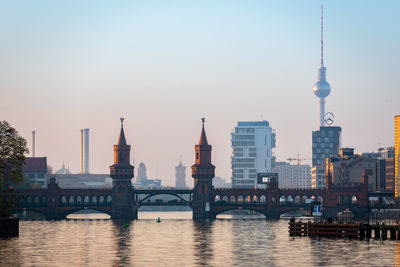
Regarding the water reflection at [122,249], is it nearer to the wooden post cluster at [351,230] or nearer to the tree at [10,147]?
the tree at [10,147]

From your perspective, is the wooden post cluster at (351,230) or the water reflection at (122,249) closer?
the water reflection at (122,249)

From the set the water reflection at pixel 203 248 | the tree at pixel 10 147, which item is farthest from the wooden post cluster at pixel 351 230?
the tree at pixel 10 147

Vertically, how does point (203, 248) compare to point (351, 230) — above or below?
below

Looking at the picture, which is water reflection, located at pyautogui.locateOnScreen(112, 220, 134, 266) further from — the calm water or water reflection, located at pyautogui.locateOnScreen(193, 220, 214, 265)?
water reflection, located at pyautogui.locateOnScreen(193, 220, 214, 265)

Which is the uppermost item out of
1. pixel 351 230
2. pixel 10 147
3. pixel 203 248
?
pixel 10 147

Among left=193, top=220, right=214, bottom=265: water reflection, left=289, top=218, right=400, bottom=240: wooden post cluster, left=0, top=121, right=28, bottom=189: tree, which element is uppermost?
left=0, top=121, right=28, bottom=189: tree

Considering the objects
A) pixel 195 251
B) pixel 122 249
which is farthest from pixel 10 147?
pixel 195 251

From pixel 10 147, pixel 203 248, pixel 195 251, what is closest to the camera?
pixel 195 251

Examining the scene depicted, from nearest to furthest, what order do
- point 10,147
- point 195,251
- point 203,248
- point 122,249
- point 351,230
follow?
point 195,251 → point 122,249 → point 203,248 → point 351,230 → point 10,147

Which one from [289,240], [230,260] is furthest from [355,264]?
[289,240]

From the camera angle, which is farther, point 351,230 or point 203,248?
point 351,230

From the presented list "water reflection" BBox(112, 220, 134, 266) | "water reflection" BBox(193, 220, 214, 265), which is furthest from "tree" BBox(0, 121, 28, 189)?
"water reflection" BBox(193, 220, 214, 265)

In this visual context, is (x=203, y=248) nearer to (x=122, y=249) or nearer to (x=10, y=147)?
(x=122, y=249)

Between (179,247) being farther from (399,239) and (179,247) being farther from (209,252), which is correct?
(399,239)
